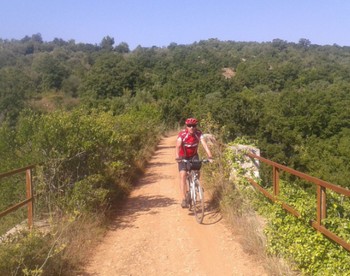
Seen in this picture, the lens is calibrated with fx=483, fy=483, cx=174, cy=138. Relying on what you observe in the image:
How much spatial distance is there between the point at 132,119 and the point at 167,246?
486 inches

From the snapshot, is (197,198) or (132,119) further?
(132,119)

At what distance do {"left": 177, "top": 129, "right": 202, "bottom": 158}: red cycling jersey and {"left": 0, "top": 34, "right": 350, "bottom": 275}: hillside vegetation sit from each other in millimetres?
1428

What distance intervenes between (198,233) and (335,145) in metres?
32.8

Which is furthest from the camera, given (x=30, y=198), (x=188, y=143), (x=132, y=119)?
(x=132, y=119)

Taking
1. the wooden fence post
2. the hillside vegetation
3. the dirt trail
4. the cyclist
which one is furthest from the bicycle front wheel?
the wooden fence post

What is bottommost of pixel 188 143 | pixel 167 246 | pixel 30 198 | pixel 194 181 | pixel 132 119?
pixel 167 246

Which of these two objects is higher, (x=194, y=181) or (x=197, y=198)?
(x=194, y=181)

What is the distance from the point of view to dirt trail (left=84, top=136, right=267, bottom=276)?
6355mm

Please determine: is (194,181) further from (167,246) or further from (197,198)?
(167,246)

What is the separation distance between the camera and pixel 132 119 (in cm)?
1934

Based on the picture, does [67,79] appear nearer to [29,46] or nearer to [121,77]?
[121,77]

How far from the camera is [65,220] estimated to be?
23.5 ft

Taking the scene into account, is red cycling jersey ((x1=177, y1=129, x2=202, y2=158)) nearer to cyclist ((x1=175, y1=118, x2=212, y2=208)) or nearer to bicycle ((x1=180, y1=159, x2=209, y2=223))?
cyclist ((x1=175, y1=118, x2=212, y2=208))

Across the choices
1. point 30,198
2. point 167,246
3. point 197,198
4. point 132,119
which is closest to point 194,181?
point 197,198
